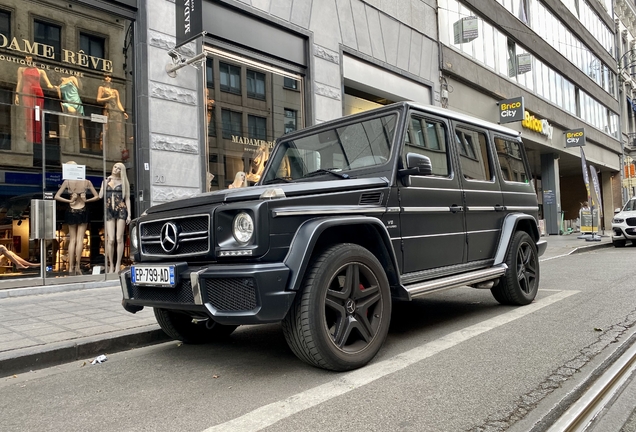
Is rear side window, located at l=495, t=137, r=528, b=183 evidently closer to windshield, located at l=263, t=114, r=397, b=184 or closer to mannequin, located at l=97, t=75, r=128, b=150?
windshield, located at l=263, t=114, r=397, b=184

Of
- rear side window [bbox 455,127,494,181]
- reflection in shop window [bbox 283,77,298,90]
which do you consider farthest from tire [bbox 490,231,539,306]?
reflection in shop window [bbox 283,77,298,90]

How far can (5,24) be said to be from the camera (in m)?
7.66

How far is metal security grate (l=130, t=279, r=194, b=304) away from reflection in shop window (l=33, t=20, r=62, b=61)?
635 centimetres

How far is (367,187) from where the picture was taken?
379 cm

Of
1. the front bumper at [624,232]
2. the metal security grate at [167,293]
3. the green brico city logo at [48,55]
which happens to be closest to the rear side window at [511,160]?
the metal security grate at [167,293]

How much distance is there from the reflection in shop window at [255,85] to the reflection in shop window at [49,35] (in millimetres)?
3814

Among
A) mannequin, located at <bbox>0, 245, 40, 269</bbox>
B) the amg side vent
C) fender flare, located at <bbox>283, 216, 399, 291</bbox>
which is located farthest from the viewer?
mannequin, located at <bbox>0, 245, 40, 269</bbox>

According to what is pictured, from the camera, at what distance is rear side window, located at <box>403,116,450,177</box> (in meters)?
4.34

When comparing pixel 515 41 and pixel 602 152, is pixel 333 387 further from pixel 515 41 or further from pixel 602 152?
pixel 602 152

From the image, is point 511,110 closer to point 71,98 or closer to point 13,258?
point 71,98

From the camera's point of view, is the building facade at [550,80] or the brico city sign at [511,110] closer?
the building facade at [550,80]

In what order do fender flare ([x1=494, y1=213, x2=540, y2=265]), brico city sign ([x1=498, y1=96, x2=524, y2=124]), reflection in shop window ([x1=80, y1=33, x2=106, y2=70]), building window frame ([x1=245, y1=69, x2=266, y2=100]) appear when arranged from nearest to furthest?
fender flare ([x1=494, y1=213, x2=540, y2=265]) → reflection in shop window ([x1=80, y1=33, x2=106, y2=70]) → building window frame ([x1=245, y1=69, x2=266, y2=100]) → brico city sign ([x1=498, y1=96, x2=524, y2=124])

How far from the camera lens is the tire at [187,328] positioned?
166 inches

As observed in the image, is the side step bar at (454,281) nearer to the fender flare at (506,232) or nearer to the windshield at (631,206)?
the fender flare at (506,232)
